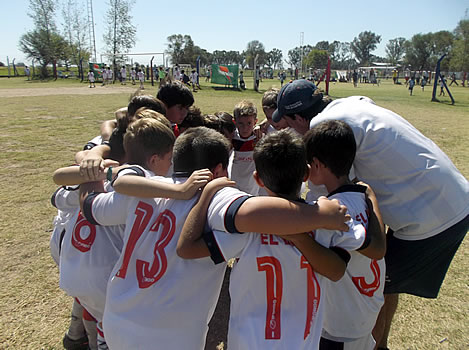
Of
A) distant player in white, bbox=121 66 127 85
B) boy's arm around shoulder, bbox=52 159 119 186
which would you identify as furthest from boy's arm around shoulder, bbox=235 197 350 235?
distant player in white, bbox=121 66 127 85

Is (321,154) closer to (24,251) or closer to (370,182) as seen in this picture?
(370,182)

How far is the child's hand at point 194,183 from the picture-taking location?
1.69m

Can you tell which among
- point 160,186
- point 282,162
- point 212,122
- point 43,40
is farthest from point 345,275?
point 43,40

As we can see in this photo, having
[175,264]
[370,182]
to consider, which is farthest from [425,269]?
[175,264]

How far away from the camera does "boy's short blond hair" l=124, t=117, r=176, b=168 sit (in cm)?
215

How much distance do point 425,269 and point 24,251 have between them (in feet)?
14.2

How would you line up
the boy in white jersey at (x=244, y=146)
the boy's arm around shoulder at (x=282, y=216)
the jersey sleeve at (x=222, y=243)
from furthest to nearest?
the boy in white jersey at (x=244, y=146) → the jersey sleeve at (x=222, y=243) → the boy's arm around shoulder at (x=282, y=216)

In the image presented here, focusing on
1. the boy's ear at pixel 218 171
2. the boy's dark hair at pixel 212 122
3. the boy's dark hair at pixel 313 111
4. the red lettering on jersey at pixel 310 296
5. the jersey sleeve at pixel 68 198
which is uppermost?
the boy's dark hair at pixel 313 111

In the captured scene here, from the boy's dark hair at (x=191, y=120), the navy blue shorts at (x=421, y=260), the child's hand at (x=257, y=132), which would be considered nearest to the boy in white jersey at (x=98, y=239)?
the boy's dark hair at (x=191, y=120)

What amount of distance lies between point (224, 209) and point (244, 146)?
268cm

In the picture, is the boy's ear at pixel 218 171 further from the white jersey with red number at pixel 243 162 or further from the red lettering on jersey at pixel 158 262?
the white jersey with red number at pixel 243 162

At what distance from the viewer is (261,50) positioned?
394ft

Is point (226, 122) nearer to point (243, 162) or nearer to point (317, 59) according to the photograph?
point (243, 162)

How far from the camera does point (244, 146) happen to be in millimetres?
4180
